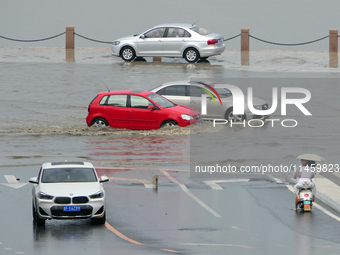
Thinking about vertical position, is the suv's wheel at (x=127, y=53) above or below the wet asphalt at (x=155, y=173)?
above

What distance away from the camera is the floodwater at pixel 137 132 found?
739 inches

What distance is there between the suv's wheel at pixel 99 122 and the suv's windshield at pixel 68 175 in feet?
31.1

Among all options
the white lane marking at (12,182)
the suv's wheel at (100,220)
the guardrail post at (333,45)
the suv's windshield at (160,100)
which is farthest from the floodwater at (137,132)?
the guardrail post at (333,45)

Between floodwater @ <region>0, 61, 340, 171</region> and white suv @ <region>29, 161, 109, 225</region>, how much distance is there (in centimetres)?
516

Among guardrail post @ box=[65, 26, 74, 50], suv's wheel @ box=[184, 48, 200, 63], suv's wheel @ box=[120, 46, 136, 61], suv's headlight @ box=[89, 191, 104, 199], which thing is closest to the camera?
suv's headlight @ box=[89, 191, 104, 199]

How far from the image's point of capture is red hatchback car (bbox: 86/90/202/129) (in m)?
21.7

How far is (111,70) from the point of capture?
3297cm

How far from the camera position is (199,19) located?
53.8m

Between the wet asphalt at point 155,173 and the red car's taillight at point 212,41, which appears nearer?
the wet asphalt at point 155,173

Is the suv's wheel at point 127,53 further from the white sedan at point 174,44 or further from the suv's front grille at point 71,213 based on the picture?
the suv's front grille at point 71,213

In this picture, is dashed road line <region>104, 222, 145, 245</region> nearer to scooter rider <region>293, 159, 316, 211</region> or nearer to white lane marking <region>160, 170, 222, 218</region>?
white lane marking <region>160, 170, 222, 218</region>

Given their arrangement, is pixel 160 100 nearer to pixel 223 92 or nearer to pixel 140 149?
pixel 223 92

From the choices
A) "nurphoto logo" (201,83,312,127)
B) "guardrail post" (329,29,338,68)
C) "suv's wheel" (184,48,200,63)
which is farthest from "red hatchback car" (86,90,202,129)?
"guardrail post" (329,29,338,68)

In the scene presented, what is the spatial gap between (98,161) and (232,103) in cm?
Answer: 708
